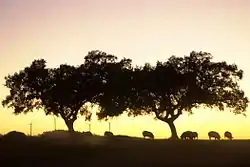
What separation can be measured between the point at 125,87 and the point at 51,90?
39.4 ft

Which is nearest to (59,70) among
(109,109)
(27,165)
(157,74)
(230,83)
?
(109,109)

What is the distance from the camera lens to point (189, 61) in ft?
262

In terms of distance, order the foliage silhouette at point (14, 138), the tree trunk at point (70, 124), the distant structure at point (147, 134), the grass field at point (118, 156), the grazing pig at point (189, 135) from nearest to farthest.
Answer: the grass field at point (118, 156) < the foliage silhouette at point (14, 138) < the tree trunk at point (70, 124) < the grazing pig at point (189, 135) < the distant structure at point (147, 134)

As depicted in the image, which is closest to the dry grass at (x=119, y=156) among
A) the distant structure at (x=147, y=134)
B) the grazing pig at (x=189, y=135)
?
the grazing pig at (x=189, y=135)

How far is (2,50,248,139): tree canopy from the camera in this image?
78438 mm

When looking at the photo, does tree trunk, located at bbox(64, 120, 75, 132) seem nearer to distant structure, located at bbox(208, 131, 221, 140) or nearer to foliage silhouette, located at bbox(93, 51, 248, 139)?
foliage silhouette, located at bbox(93, 51, 248, 139)

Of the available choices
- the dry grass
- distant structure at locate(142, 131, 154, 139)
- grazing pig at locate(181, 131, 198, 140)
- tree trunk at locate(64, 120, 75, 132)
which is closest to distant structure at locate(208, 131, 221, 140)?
grazing pig at locate(181, 131, 198, 140)

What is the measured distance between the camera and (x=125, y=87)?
263ft

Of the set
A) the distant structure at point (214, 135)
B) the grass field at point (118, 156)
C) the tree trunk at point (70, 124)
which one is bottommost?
the grass field at point (118, 156)

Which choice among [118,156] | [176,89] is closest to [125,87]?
[176,89]

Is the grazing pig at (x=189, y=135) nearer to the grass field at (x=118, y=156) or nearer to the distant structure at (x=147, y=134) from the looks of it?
the distant structure at (x=147, y=134)

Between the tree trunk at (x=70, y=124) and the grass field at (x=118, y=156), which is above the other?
the tree trunk at (x=70, y=124)

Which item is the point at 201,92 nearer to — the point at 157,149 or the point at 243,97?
the point at 243,97

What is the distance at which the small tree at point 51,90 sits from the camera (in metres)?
79.6
